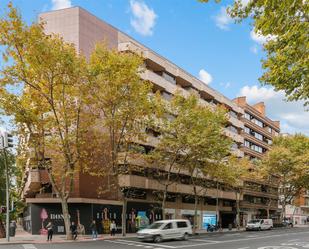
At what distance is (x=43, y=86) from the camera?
34.1m

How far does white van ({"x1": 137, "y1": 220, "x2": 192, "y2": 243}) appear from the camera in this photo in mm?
33312

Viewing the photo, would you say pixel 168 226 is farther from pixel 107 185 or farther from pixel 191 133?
pixel 107 185

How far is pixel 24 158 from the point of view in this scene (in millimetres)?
34000

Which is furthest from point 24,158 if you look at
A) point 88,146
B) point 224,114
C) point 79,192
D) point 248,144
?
point 248,144

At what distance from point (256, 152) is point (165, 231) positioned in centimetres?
5889

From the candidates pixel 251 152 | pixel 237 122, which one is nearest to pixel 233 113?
pixel 237 122

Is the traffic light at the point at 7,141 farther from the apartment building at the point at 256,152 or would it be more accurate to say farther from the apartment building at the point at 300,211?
the apartment building at the point at 300,211

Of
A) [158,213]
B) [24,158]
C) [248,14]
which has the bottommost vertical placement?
[158,213]

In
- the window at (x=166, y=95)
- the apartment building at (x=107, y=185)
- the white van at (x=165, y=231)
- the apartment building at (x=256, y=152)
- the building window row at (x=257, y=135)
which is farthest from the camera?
the building window row at (x=257, y=135)

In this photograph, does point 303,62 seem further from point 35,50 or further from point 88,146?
point 88,146

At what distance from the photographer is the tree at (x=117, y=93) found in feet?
115

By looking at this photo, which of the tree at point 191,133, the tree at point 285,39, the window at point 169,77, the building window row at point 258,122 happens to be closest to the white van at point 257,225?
the tree at point 191,133

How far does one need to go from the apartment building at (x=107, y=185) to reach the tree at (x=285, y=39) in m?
21.4

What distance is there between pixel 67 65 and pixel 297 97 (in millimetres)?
18434
